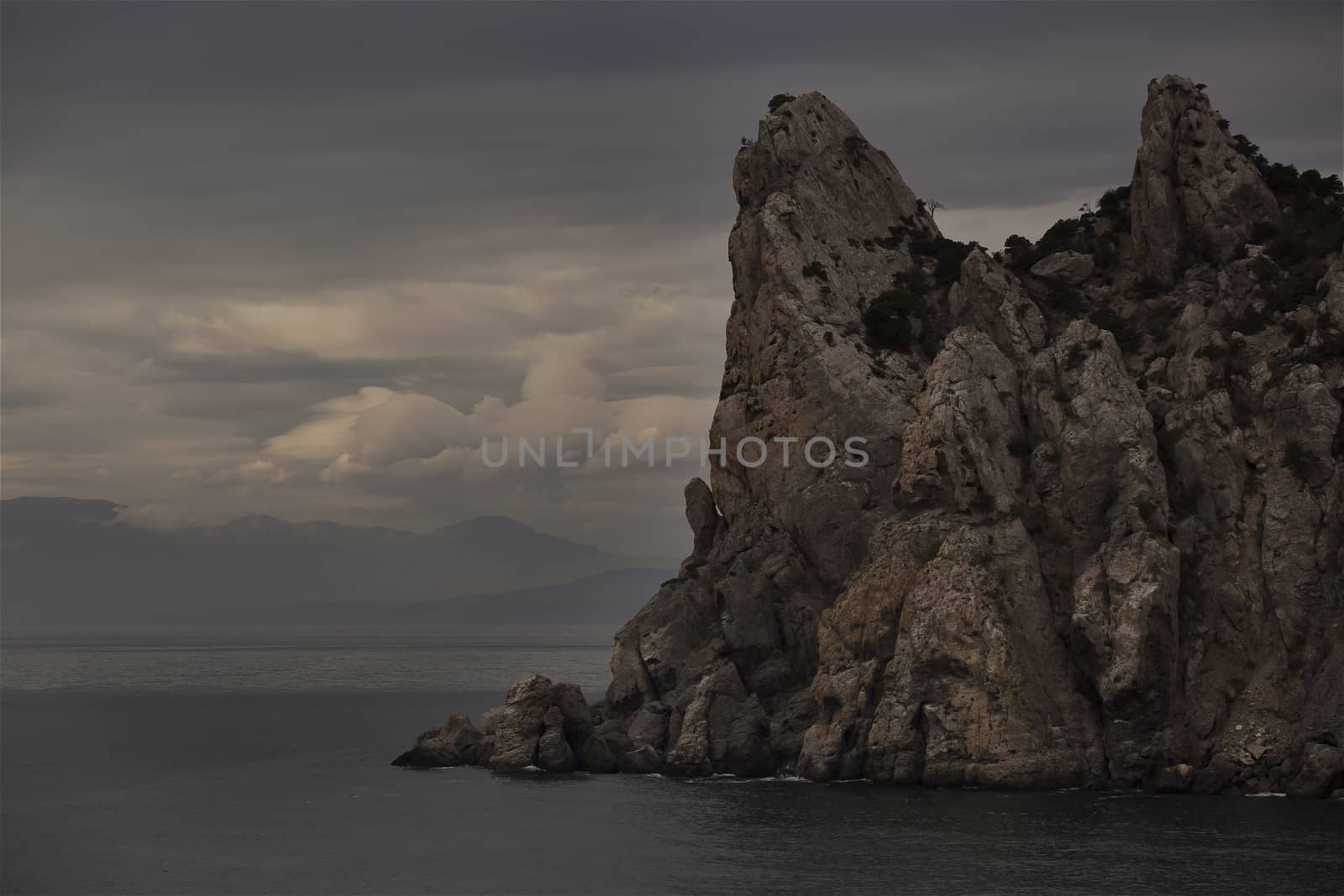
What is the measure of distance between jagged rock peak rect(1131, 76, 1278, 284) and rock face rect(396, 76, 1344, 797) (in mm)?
205

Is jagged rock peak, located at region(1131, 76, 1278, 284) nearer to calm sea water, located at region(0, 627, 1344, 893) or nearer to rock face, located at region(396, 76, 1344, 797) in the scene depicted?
rock face, located at region(396, 76, 1344, 797)

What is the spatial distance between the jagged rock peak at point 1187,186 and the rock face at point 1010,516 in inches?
8.1

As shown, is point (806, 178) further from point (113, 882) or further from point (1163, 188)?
point (113, 882)

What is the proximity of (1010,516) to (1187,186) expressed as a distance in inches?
1324

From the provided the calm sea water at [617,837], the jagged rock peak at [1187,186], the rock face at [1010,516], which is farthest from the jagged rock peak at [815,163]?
the calm sea water at [617,837]

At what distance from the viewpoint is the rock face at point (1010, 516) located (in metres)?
97.4

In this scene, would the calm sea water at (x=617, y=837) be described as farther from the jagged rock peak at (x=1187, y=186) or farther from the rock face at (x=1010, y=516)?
the jagged rock peak at (x=1187, y=186)

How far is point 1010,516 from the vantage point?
10431 centimetres

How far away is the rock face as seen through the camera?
3834 inches

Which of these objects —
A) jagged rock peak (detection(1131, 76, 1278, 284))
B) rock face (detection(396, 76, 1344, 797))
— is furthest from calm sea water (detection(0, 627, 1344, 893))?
jagged rock peak (detection(1131, 76, 1278, 284))

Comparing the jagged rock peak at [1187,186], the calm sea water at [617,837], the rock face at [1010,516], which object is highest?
the jagged rock peak at [1187,186]

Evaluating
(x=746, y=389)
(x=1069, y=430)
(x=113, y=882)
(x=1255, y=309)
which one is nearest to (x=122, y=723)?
(x=746, y=389)

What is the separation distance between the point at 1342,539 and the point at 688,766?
4062 cm

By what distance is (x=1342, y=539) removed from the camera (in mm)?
96750
